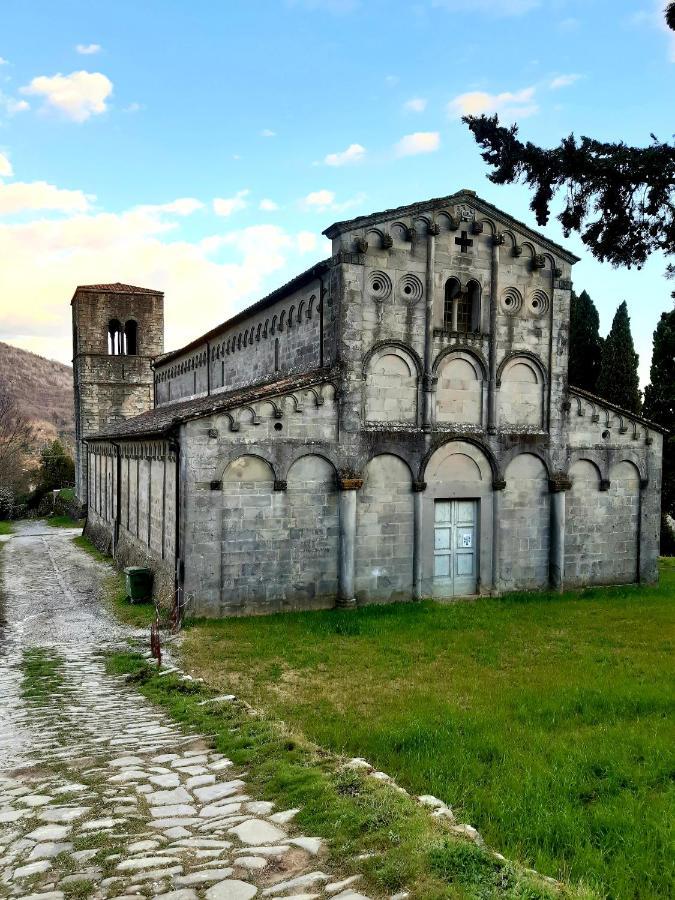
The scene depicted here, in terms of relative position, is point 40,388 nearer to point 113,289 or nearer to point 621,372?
point 113,289

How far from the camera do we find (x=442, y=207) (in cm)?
1741

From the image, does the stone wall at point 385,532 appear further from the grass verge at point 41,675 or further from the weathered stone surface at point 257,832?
the weathered stone surface at point 257,832

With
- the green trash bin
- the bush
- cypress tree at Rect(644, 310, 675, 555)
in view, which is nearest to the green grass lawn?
the green trash bin

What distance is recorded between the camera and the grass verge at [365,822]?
457cm

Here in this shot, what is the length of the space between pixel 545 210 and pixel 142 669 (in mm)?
9832

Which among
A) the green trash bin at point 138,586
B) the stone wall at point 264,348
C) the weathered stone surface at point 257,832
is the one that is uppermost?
the stone wall at point 264,348

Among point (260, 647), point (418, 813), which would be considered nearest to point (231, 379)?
point (260, 647)

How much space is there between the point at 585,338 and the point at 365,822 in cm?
3416

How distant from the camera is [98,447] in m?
31.6

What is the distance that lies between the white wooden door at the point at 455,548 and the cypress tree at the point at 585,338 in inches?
797

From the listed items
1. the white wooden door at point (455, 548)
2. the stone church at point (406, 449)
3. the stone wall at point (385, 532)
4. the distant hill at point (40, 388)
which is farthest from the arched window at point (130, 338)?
the distant hill at point (40, 388)

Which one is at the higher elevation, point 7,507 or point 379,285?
point 379,285

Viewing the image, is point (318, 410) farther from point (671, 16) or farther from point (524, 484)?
point (671, 16)

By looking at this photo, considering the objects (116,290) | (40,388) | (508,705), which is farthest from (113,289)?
(40,388)
